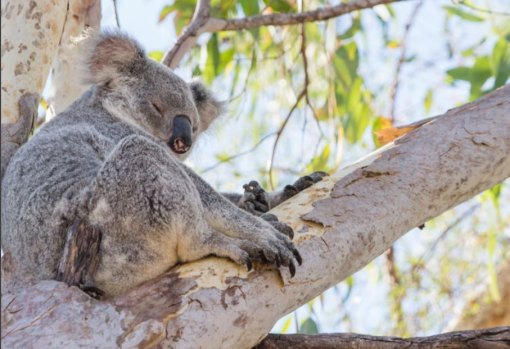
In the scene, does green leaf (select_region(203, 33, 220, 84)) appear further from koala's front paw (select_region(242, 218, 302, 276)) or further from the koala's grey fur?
koala's front paw (select_region(242, 218, 302, 276))

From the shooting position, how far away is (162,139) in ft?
11.1

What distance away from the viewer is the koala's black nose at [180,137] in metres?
3.34

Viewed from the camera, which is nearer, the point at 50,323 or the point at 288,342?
the point at 50,323

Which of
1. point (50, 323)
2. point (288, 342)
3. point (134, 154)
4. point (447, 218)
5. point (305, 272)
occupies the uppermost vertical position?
point (447, 218)

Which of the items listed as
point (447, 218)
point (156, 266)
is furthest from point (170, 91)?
point (447, 218)

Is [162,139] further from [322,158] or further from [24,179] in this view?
[322,158]

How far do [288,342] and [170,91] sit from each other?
143 centimetres

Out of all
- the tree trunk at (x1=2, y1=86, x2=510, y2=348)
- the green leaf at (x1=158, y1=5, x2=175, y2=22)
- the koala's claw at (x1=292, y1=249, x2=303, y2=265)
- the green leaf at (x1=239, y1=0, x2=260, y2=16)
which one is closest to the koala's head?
the tree trunk at (x1=2, y1=86, x2=510, y2=348)

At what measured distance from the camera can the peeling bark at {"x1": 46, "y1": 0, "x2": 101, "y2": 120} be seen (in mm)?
3764

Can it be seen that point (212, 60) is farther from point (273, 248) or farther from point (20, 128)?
point (273, 248)

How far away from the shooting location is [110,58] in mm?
3525

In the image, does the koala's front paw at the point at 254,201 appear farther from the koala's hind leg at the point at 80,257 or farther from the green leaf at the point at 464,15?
the green leaf at the point at 464,15

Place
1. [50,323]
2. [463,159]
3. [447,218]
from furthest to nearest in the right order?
[447,218] → [463,159] → [50,323]

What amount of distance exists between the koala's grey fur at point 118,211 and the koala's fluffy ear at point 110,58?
0.44m
